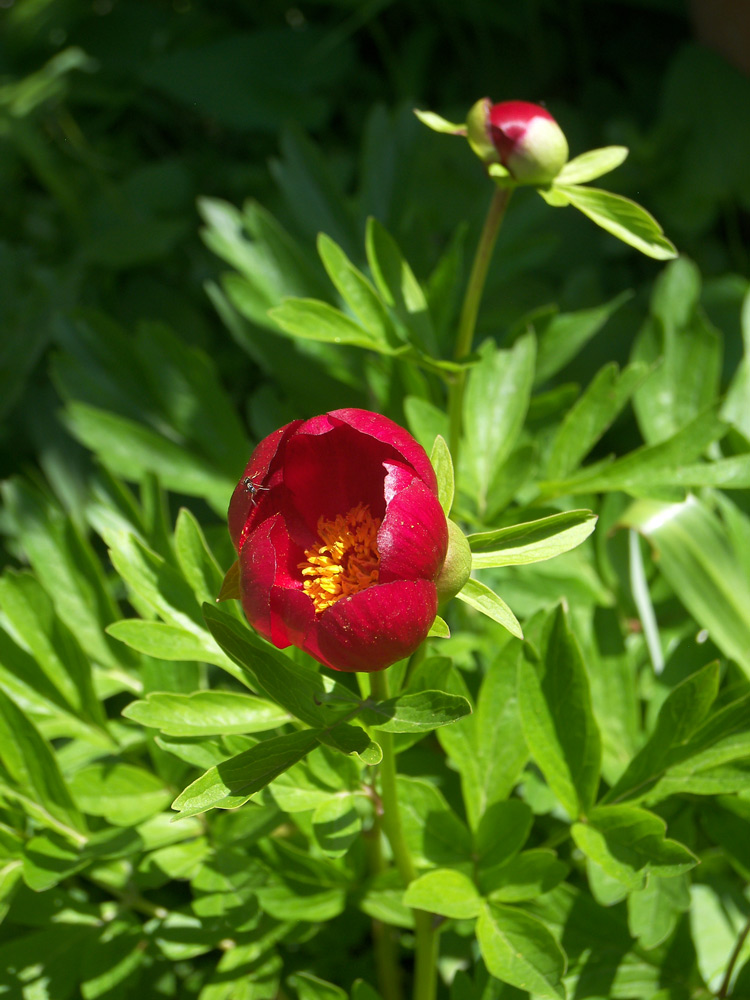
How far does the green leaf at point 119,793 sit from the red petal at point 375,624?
391 mm

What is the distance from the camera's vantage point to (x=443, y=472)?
678 millimetres

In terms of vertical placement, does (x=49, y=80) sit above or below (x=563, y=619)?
above

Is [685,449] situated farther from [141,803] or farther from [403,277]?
[141,803]

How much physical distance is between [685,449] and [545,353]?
28cm

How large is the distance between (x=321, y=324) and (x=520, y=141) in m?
0.23

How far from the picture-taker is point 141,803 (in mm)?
913

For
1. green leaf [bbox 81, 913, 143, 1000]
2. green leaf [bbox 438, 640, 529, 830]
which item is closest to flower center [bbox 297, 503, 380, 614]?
green leaf [bbox 438, 640, 529, 830]

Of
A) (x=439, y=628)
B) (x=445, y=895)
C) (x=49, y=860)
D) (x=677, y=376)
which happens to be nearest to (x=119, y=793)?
(x=49, y=860)

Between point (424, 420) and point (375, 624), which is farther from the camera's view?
point (424, 420)

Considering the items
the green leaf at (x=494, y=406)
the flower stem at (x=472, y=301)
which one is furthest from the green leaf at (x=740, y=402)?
the flower stem at (x=472, y=301)

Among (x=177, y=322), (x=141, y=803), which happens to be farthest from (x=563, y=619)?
(x=177, y=322)

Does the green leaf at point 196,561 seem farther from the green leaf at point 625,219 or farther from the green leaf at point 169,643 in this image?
the green leaf at point 625,219

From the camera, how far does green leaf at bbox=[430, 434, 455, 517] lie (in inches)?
26.4

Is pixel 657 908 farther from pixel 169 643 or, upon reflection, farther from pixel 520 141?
pixel 520 141
